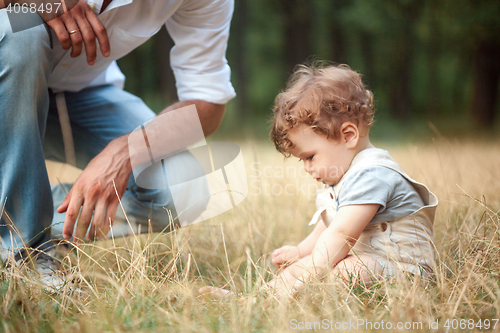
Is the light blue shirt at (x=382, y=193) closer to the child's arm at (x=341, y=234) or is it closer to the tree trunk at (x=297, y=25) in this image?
the child's arm at (x=341, y=234)

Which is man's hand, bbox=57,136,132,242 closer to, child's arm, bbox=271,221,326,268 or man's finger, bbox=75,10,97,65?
man's finger, bbox=75,10,97,65

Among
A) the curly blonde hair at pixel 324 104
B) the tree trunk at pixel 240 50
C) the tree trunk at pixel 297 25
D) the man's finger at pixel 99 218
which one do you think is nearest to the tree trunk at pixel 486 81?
the tree trunk at pixel 297 25

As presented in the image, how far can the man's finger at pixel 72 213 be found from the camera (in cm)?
105

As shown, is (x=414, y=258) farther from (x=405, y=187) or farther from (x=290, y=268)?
(x=290, y=268)

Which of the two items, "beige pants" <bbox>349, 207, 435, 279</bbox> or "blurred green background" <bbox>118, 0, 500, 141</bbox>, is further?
"blurred green background" <bbox>118, 0, 500, 141</bbox>

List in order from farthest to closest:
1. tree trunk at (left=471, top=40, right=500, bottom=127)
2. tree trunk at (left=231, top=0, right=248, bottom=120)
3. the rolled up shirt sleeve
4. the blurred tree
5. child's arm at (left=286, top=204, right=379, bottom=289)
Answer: tree trunk at (left=231, top=0, right=248, bottom=120) < tree trunk at (left=471, top=40, right=500, bottom=127) < the blurred tree < the rolled up shirt sleeve < child's arm at (left=286, top=204, right=379, bottom=289)

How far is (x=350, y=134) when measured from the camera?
3.40ft

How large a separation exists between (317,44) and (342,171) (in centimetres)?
917

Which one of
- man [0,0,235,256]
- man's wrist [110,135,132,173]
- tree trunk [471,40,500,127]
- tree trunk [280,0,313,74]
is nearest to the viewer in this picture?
man [0,0,235,256]

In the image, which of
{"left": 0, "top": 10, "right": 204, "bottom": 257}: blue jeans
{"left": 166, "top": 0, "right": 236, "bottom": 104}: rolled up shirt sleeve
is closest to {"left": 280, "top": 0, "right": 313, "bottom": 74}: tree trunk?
{"left": 166, "top": 0, "right": 236, "bottom": 104}: rolled up shirt sleeve

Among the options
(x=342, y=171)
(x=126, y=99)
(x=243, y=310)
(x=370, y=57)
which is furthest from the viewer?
(x=370, y=57)

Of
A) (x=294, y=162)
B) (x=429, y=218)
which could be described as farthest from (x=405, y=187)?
(x=294, y=162)

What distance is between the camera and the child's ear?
1020mm

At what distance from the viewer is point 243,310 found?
0.82 m
